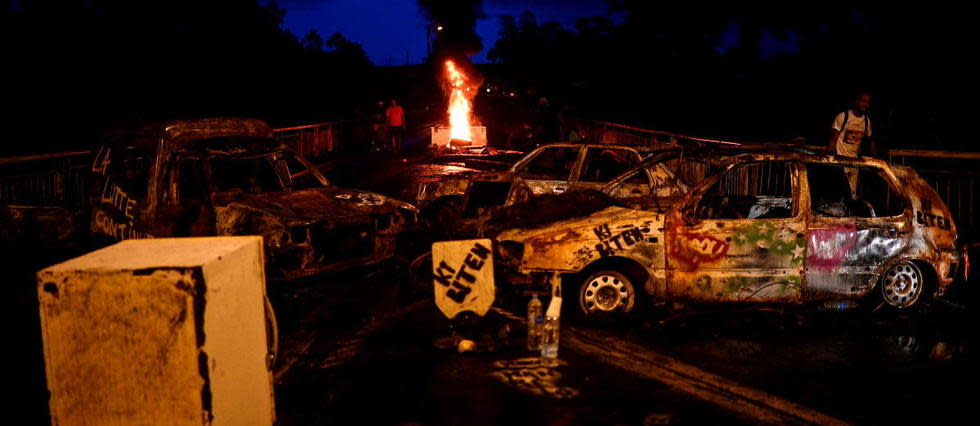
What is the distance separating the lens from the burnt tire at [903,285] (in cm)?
749

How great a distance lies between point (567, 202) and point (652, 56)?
3703 centimetres

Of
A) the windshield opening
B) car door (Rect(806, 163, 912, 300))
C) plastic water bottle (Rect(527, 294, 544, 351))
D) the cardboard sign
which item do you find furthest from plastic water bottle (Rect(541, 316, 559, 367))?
the windshield opening

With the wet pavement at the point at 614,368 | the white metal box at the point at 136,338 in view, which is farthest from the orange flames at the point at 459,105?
the white metal box at the point at 136,338

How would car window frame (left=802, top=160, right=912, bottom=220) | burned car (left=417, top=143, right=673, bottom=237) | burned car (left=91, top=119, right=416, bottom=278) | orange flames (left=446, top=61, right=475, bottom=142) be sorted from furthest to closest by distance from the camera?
orange flames (left=446, top=61, right=475, bottom=142), burned car (left=417, top=143, right=673, bottom=237), burned car (left=91, top=119, right=416, bottom=278), car window frame (left=802, top=160, right=912, bottom=220)

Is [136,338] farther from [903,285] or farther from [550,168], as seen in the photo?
[550,168]

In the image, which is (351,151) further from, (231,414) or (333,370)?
(231,414)

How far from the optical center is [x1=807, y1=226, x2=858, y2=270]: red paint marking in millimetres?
7082

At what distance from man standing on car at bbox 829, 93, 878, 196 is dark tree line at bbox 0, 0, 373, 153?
13.7 metres

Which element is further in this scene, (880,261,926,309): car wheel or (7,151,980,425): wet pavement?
(880,261,926,309): car wheel

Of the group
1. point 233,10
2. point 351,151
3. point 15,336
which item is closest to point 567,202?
point 15,336

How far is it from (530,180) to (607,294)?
9.79ft

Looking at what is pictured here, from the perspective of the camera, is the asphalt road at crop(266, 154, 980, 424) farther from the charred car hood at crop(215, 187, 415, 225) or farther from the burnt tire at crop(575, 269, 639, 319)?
the charred car hood at crop(215, 187, 415, 225)

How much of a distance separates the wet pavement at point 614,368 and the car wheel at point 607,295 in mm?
190

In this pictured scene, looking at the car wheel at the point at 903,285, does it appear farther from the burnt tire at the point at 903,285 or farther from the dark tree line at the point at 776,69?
the dark tree line at the point at 776,69
